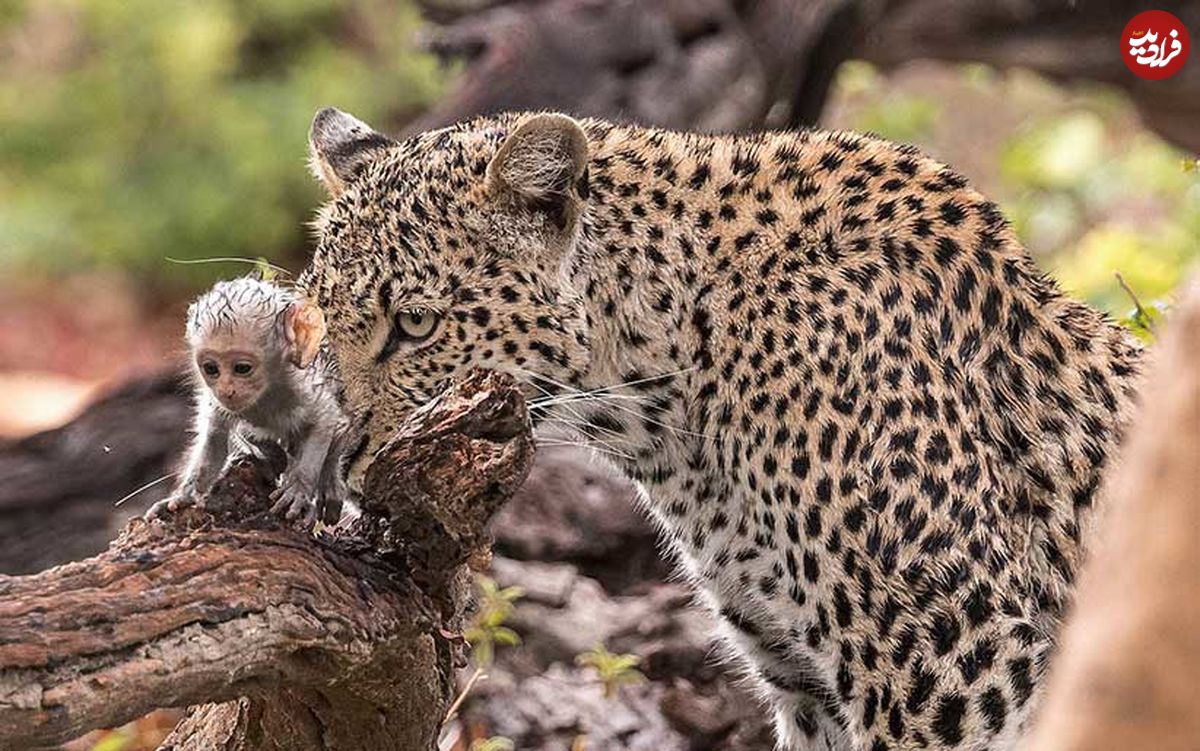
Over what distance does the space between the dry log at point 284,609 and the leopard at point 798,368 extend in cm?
78

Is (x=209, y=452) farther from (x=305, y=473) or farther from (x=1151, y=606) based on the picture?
(x=1151, y=606)

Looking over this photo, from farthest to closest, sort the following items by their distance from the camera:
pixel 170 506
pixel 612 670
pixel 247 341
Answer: pixel 612 670 < pixel 247 341 < pixel 170 506

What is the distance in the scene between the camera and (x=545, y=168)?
6133 mm

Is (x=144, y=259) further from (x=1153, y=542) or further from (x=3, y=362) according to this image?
(x=1153, y=542)

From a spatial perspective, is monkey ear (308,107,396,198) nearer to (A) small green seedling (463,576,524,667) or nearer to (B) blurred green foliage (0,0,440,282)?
(A) small green seedling (463,576,524,667)

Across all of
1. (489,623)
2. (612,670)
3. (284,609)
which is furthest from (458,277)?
(612,670)

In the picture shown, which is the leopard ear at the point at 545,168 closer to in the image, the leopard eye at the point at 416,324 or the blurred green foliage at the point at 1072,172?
the leopard eye at the point at 416,324

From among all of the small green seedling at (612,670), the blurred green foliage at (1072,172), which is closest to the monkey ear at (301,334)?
the small green seedling at (612,670)

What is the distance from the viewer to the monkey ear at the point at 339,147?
6.73 m

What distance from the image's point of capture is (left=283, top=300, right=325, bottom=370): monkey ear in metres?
5.57

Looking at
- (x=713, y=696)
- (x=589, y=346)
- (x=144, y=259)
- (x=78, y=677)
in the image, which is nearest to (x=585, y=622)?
(x=713, y=696)

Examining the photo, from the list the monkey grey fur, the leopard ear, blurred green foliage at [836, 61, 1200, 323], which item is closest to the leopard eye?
the monkey grey fur

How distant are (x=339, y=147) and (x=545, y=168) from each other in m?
1.05

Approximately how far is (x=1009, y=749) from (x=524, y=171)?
2416 mm
